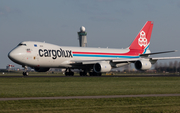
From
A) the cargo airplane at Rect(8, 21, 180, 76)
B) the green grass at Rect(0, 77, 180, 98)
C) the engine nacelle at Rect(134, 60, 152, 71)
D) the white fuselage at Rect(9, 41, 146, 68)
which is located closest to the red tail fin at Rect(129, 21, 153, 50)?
the cargo airplane at Rect(8, 21, 180, 76)

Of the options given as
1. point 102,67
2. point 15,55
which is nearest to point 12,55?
point 15,55

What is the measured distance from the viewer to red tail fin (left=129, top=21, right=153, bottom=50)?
6106 centimetres

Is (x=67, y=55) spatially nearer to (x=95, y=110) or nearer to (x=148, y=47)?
(x=148, y=47)

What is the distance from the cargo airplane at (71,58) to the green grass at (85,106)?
29488 millimetres

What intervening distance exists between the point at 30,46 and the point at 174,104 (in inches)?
1304

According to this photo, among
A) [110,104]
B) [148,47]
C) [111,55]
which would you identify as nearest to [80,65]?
[111,55]

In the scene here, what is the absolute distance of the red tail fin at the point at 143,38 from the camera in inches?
2404

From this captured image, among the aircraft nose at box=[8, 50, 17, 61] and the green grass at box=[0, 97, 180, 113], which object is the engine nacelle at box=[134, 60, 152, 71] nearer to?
the aircraft nose at box=[8, 50, 17, 61]

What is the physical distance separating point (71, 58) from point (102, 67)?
216 inches

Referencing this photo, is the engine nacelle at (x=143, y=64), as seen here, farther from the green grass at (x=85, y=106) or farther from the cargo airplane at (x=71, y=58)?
the green grass at (x=85, y=106)

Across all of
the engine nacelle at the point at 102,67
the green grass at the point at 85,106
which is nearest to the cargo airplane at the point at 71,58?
the engine nacelle at the point at 102,67

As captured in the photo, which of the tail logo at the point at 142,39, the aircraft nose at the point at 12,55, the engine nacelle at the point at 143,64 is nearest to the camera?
the aircraft nose at the point at 12,55

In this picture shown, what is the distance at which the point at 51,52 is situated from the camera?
47.2 m

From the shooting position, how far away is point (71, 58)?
4959cm
